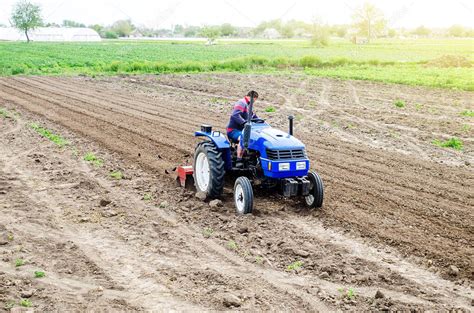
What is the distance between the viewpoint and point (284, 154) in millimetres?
7941

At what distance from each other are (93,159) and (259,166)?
4.88m

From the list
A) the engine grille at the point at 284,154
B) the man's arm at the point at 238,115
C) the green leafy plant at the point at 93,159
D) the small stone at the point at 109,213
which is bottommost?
the small stone at the point at 109,213

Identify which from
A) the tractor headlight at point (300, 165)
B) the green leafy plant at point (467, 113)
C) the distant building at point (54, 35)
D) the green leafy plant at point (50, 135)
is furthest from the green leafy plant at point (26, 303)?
the distant building at point (54, 35)

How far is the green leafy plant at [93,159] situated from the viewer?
452 inches

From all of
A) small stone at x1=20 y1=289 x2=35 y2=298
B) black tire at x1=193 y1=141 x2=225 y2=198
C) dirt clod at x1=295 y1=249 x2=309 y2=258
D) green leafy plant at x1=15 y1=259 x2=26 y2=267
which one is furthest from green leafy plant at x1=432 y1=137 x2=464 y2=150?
small stone at x1=20 y1=289 x2=35 y2=298

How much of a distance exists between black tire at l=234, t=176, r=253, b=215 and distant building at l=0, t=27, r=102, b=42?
113554 millimetres

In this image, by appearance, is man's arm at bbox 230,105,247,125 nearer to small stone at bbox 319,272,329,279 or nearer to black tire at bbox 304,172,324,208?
black tire at bbox 304,172,324,208

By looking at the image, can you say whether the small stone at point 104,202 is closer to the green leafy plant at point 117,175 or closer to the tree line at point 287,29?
the green leafy plant at point 117,175

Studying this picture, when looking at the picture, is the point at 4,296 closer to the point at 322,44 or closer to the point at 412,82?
the point at 412,82

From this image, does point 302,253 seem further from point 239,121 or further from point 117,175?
point 117,175

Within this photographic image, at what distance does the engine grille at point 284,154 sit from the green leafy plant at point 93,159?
189 inches

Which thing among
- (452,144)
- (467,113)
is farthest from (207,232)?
(467,113)

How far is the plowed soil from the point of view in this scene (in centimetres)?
582

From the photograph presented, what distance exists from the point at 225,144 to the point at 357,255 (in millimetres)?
2906
